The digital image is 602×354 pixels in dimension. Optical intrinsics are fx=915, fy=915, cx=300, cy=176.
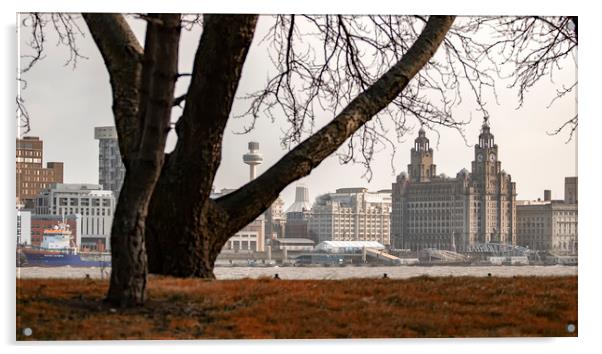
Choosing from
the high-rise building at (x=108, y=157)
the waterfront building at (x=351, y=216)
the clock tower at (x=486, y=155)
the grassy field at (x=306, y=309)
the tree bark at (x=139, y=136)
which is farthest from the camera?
the clock tower at (x=486, y=155)

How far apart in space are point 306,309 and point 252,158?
2.90 ft

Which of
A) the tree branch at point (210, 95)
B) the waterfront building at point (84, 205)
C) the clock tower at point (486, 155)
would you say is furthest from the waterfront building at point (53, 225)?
the clock tower at point (486, 155)

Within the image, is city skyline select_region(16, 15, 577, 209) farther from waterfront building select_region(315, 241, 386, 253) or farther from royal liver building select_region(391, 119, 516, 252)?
waterfront building select_region(315, 241, 386, 253)

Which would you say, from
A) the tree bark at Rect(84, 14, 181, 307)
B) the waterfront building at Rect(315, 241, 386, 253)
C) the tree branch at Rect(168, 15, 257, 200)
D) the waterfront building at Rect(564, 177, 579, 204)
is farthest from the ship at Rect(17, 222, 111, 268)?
the waterfront building at Rect(564, 177, 579, 204)

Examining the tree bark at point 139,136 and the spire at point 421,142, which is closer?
the tree bark at point 139,136

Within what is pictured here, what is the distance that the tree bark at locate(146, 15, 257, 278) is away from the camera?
16.2ft

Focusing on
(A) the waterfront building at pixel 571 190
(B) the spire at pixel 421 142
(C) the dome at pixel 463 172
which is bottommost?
(A) the waterfront building at pixel 571 190

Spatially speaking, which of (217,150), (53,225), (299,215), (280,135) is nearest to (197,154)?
(217,150)

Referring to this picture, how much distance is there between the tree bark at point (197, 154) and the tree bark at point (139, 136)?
14 centimetres

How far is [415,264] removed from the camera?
5.20 metres

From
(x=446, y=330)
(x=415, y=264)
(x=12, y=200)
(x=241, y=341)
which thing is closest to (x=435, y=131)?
(x=415, y=264)

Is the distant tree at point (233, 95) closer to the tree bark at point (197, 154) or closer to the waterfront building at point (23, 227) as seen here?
the tree bark at point (197, 154)

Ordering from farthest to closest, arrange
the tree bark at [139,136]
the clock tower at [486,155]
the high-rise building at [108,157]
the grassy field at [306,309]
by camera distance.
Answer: the clock tower at [486,155] < the high-rise building at [108,157] < the grassy field at [306,309] < the tree bark at [139,136]

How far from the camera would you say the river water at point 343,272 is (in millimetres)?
4957
